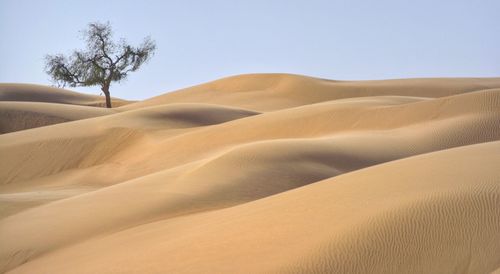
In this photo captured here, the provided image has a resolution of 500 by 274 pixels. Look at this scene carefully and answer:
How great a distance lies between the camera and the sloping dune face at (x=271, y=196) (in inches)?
208

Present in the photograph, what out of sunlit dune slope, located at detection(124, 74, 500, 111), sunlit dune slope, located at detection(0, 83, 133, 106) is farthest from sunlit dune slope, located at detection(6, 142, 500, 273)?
sunlit dune slope, located at detection(0, 83, 133, 106)

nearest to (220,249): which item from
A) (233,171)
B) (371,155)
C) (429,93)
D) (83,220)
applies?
(83,220)

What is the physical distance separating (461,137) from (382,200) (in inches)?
295

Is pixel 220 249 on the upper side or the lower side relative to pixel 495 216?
lower

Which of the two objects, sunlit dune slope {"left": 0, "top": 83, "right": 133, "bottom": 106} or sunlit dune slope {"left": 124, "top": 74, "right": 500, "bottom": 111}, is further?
sunlit dune slope {"left": 0, "top": 83, "right": 133, "bottom": 106}

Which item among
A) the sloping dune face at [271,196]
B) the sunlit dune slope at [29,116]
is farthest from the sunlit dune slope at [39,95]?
the sloping dune face at [271,196]

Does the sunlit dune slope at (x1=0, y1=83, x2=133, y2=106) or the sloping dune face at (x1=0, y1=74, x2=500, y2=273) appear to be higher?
the sloping dune face at (x1=0, y1=74, x2=500, y2=273)

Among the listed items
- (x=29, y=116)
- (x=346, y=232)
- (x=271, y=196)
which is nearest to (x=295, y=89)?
(x=29, y=116)

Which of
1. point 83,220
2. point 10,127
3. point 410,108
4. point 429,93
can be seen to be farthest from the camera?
point 429,93

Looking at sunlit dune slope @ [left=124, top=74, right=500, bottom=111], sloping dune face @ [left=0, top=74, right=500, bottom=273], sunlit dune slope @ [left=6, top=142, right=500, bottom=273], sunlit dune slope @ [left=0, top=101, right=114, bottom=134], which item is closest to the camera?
sunlit dune slope @ [left=6, top=142, right=500, bottom=273]

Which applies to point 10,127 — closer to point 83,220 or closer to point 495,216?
point 83,220

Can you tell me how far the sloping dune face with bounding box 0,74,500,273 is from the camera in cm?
529

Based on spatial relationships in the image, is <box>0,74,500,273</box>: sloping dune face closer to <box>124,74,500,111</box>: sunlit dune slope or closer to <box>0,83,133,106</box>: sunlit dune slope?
<box>124,74,500,111</box>: sunlit dune slope

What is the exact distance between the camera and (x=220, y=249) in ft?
19.8
